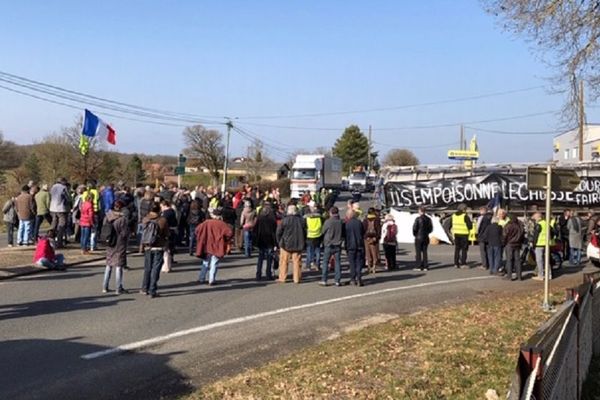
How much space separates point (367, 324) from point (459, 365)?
245 centimetres

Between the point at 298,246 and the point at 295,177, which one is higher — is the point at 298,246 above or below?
below

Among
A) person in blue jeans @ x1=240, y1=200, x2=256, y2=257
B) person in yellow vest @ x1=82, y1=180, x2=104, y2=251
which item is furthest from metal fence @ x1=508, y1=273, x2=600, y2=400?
person in yellow vest @ x1=82, y1=180, x2=104, y2=251

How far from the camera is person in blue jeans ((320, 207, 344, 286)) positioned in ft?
45.9

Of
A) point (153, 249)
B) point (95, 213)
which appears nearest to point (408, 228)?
point (95, 213)

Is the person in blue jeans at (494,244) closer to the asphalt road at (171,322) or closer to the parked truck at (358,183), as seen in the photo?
the asphalt road at (171,322)

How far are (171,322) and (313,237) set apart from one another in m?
6.62

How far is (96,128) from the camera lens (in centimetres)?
2392

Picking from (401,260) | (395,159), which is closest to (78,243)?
(401,260)

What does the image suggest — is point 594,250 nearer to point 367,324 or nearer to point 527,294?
point 527,294

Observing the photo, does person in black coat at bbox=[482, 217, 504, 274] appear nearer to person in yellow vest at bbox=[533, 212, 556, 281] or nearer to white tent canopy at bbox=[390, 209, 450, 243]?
person in yellow vest at bbox=[533, 212, 556, 281]

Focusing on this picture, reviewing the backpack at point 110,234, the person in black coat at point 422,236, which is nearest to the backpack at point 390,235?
the person in black coat at point 422,236

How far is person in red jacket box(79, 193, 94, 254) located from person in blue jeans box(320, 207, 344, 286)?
6624mm

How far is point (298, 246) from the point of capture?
14094 mm

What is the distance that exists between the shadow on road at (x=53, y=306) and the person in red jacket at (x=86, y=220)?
226 inches
